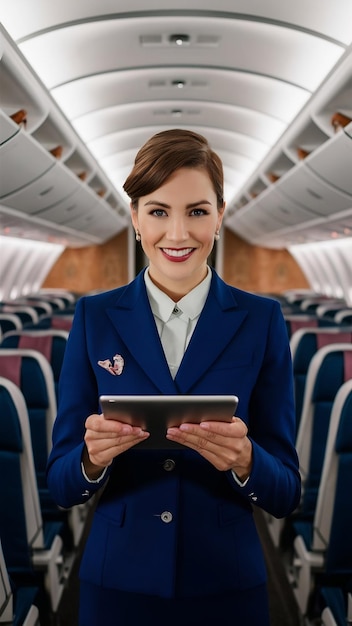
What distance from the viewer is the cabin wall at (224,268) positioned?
792 inches

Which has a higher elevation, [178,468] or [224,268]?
[224,268]

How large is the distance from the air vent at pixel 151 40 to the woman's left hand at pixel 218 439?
381 centimetres

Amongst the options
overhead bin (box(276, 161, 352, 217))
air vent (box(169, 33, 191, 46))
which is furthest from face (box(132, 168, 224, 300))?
overhead bin (box(276, 161, 352, 217))

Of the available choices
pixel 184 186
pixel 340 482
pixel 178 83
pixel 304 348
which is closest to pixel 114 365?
pixel 184 186

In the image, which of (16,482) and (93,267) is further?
(93,267)

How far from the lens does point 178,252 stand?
1.39 m

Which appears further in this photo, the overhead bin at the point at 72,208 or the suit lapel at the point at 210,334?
the overhead bin at the point at 72,208

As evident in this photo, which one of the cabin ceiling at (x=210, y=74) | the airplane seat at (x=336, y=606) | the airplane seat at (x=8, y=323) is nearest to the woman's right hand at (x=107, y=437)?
the airplane seat at (x=336, y=606)

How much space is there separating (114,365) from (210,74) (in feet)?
15.2

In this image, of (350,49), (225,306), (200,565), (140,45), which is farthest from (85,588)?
(140,45)

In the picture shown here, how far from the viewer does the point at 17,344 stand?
13.4 feet

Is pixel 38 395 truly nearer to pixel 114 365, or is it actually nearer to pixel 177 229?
pixel 114 365

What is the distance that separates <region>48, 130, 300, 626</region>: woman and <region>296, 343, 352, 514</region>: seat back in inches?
69.2

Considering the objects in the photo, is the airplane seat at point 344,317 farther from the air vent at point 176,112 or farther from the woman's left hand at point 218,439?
the woman's left hand at point 218,439
